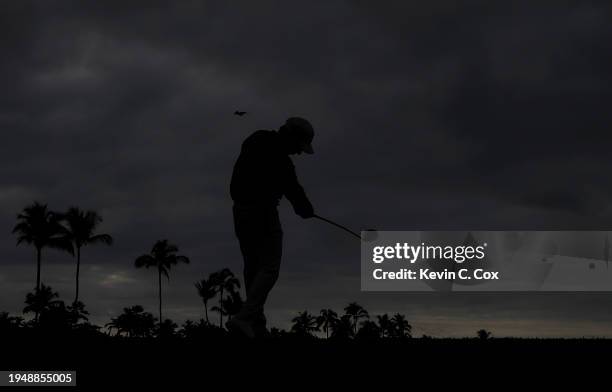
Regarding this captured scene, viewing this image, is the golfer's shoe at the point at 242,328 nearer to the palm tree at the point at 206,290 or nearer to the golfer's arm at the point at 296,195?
the golfer's arm at the point at 296,195

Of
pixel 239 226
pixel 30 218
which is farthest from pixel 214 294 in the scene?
pixel 239 226

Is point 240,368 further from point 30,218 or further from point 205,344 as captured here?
point 30,218

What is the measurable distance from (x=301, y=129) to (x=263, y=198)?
87 centimetres

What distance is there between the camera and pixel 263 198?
28.7 feet

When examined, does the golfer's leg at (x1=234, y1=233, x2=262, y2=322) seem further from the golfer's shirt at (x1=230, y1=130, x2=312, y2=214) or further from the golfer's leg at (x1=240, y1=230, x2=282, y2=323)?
the golfer's shirt at (x1=230, y1=130, x2=312, y2=214)

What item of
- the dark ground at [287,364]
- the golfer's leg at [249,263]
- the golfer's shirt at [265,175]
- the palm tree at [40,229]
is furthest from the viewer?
the palm tree at [40,229]

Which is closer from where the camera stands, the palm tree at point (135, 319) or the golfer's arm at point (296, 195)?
the golfer's arm at point (296, 195)

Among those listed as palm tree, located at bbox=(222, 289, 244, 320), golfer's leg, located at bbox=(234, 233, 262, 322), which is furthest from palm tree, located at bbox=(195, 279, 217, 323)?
golfer's leg, located at bbox=(234, 233, 262, 322)

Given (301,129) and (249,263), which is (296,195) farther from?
(249,263)

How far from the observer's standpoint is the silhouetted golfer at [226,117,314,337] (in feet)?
28.5

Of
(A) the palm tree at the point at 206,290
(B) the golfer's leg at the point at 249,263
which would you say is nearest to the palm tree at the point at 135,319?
(A) the palm tree at the point at 206,290

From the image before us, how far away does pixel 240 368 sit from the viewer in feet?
19.7

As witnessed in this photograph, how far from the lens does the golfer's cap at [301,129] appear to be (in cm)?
867

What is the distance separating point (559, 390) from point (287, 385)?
1823 millimetres
